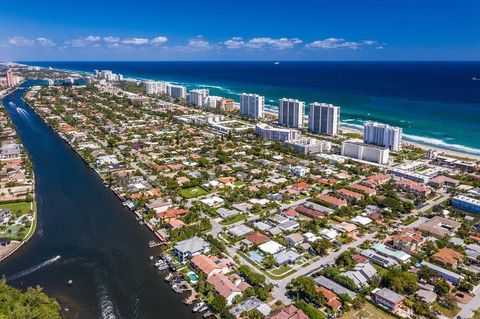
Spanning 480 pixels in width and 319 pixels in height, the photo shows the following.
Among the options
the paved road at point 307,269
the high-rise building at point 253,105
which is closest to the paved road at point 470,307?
the paved road at point 307,269

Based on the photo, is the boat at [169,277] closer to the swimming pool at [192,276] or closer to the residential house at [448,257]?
the swimming pool at [192,276]

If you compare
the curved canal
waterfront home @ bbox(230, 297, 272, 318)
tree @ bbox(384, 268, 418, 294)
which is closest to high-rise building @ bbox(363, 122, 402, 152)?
tree @ bbox(384, 268, 418, 294)

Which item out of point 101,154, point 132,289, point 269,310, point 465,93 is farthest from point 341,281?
point 465,93

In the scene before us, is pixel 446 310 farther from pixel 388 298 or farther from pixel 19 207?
pixel 19 207

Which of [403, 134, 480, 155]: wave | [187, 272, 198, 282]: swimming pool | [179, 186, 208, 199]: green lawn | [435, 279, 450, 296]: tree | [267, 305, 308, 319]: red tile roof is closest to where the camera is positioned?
[267, 305, 308, 319]: red tile roof

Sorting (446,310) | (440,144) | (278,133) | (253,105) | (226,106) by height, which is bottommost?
(446,310)

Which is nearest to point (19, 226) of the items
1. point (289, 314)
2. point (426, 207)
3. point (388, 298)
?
point (289, 314)

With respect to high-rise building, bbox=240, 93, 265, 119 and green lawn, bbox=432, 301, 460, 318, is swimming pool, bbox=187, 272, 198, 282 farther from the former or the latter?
high-rise building, bbox=240, 93, 265, 119
